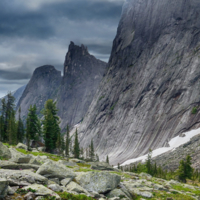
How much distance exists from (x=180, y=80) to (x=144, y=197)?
126518 millimetres

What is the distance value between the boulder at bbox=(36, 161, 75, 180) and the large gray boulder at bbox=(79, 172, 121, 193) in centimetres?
130

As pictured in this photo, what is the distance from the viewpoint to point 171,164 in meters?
88.4

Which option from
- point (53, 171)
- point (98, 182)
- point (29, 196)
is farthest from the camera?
point (98, 182)

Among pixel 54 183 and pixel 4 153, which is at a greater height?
pixel 4 153

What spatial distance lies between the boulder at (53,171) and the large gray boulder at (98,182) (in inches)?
51.0

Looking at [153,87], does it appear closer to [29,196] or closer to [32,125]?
[32,125]

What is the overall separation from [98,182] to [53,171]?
3.94m

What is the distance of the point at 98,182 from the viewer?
17.5 m

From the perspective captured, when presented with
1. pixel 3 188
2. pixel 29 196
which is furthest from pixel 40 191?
pixel 3 188

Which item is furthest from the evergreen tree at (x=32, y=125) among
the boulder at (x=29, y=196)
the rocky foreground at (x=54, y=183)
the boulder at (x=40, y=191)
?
the boulder at (x=29, y=196)

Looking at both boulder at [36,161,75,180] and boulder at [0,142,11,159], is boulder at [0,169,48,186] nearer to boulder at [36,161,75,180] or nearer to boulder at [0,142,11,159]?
boulder at [36,161,75,180]

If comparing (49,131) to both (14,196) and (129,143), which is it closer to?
(14,196)

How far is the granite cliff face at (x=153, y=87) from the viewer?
405 feet

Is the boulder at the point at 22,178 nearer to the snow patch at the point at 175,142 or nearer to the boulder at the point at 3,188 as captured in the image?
the boulder at the point at 3,188
